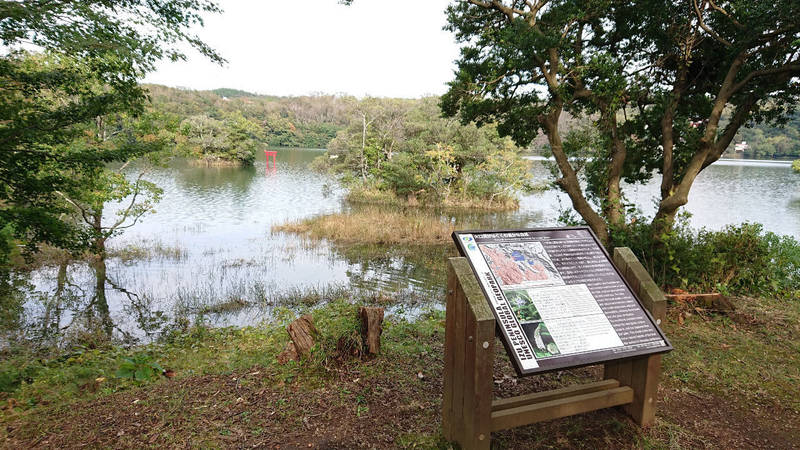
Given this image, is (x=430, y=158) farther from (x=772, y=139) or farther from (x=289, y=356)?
(x=772, y=139)

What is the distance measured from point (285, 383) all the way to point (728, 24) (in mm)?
8046

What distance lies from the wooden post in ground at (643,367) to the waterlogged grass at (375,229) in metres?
12.5

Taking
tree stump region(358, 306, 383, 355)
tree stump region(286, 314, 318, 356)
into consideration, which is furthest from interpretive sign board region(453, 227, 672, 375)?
tree stump region(286, 314, 318, 356)

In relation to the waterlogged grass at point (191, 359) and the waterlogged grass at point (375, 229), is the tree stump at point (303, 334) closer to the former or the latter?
the waterlogged grass at point (191, 359)

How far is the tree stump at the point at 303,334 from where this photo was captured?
446 cm

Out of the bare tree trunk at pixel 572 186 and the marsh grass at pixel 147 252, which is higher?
the bare tree trunk at pixel 572 186

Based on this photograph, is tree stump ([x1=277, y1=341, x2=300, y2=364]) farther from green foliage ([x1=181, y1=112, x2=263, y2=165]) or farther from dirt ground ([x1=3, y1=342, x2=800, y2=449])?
green foliage ([x1=181, y1=112, x2=263, y2=165])

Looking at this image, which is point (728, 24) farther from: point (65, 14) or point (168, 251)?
point (168, 251)

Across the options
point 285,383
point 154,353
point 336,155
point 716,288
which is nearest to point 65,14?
point 154,353

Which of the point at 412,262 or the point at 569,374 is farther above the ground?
the point at 569,374

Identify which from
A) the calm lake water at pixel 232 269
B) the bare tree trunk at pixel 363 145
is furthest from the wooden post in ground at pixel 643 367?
the bare tree trunk at pixel 363 145

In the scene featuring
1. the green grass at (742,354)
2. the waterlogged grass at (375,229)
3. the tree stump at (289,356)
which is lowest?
the waterlogged grass at (375,229)

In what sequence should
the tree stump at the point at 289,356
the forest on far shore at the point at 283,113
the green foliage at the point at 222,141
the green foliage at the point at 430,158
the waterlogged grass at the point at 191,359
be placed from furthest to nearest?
the forest on far shore at the point at 283,113 < the green foliage at the point at 222,141 < the green foliage at the point at 430,158 < the tree stump at the point at 289,356 < the waterlogged grass at the point at 191,359

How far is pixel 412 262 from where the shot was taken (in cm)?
1295
